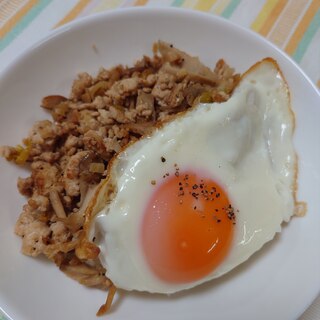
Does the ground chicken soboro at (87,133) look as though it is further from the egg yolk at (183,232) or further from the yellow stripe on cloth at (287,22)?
the yellow stripe on cloth at (287,22)

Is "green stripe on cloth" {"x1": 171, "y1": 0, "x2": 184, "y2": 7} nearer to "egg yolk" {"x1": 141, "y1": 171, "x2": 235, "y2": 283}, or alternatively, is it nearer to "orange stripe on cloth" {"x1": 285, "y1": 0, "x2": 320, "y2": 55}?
"orange stripe on cloth" {"x1": 285, "y1": 0, "x2": 320, "y2": 55}

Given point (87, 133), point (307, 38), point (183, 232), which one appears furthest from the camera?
point (307, 38)

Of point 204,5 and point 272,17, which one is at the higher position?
point 204,5

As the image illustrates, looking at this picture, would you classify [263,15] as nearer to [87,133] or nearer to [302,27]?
[302,27]

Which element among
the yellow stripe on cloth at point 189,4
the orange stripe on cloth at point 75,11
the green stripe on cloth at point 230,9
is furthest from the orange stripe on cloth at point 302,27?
the orange stripe on cloth at point 75,11

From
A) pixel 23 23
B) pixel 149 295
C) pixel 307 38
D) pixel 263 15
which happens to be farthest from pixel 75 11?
pixel 149 295

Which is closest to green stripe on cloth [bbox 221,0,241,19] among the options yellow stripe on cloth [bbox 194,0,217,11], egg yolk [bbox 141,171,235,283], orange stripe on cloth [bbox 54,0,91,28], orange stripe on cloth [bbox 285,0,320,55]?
yellow stripe on cloth [bbox 194,0,217,11]
